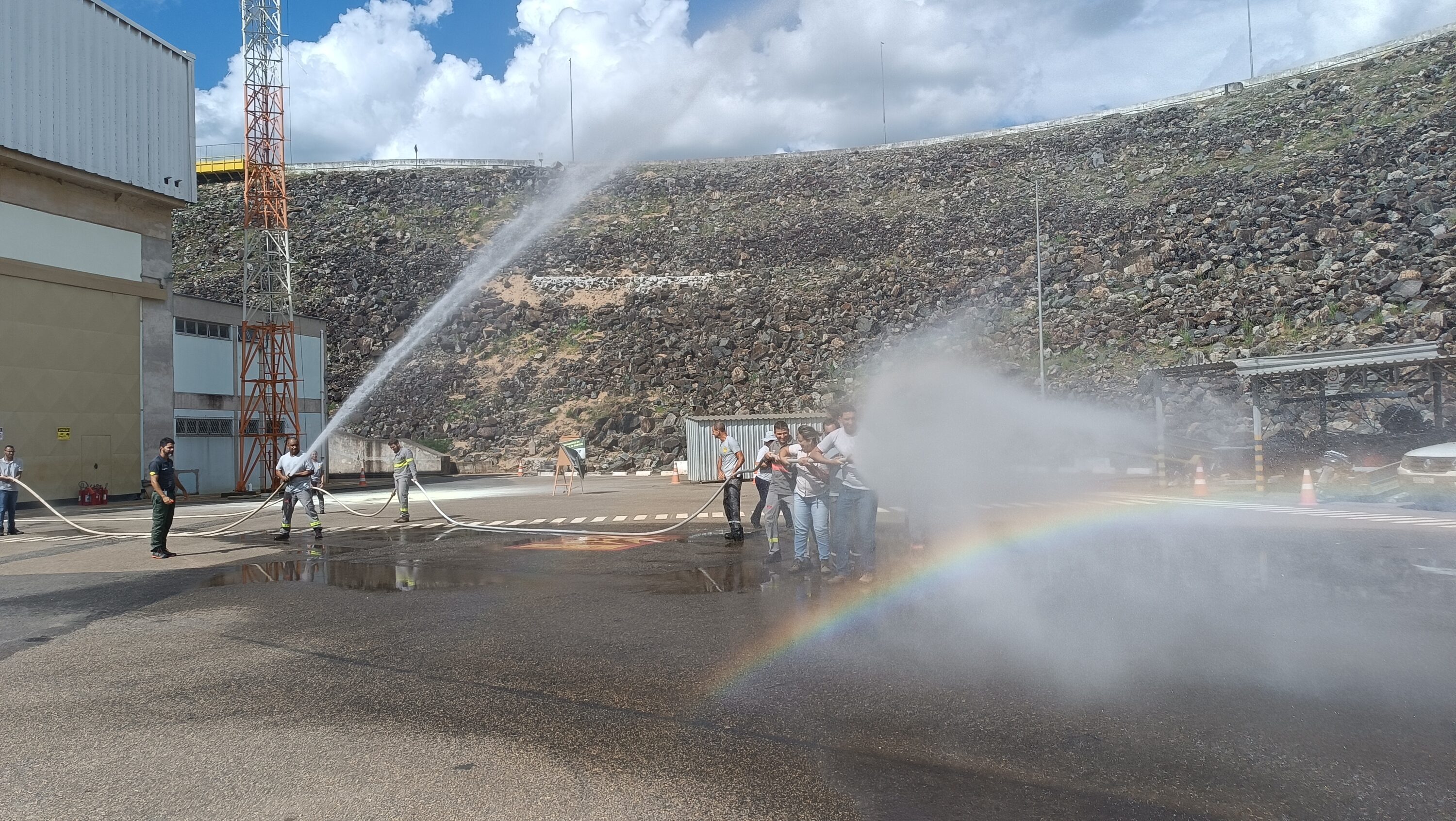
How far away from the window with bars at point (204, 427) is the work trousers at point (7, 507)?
1519 cm

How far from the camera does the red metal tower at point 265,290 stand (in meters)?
33.7

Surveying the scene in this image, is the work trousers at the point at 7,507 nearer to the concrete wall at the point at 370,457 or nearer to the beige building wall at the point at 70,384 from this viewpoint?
the beige building wall at the point at 70,384

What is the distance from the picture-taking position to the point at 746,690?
582 centimetres

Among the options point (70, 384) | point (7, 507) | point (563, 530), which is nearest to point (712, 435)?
point (563, 530)

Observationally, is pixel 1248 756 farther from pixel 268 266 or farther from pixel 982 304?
pixel 982 304

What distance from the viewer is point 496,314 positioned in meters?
56.1

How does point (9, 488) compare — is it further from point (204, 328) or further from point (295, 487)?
point (204, 328)

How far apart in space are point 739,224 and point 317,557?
53237mm

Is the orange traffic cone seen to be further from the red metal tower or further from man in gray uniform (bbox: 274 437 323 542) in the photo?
the red metal tower

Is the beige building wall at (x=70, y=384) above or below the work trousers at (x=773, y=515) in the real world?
above

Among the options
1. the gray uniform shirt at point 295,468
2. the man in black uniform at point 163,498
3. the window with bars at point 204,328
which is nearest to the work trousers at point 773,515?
the gray uniform shirt at point 295,468

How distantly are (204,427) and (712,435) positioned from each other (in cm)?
1835

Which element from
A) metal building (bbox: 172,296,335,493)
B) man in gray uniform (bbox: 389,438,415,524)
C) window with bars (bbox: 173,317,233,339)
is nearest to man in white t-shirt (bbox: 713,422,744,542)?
man in gray uniform (bbox: 389,438,415,524)

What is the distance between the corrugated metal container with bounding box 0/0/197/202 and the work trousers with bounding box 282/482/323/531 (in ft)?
60.5
